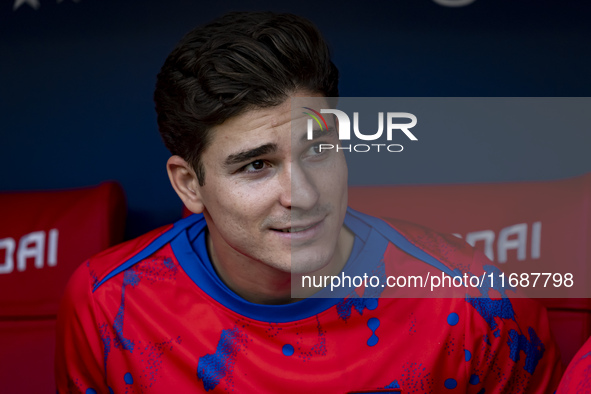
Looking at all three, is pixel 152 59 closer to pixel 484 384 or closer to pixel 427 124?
pixel 427 124

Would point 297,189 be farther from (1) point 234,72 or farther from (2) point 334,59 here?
(2) point 334,59

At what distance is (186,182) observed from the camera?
49.4 inches

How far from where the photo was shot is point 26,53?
182 centimetres

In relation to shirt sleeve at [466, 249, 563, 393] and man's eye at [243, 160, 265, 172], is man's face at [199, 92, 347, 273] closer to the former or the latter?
man's eye at [243, 160, 265, 172]

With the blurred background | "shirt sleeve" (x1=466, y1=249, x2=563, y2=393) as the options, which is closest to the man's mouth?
"shirt sleeve" (x1=466, y1=249, x2=563, y2=393)

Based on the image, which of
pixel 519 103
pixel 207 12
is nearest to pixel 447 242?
pixel 519 103

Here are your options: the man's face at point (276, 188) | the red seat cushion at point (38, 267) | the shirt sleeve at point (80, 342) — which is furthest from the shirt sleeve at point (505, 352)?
the red seat cushion at point (38, 267)

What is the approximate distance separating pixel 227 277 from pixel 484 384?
0.55 meters

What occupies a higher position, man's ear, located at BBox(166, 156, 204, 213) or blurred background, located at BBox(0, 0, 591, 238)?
blurred background, located at BBox(0, 0, 591, 238)

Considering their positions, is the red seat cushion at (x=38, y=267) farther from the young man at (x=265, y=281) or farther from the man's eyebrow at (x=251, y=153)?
the man's eyebrow at (x=251, y=153)

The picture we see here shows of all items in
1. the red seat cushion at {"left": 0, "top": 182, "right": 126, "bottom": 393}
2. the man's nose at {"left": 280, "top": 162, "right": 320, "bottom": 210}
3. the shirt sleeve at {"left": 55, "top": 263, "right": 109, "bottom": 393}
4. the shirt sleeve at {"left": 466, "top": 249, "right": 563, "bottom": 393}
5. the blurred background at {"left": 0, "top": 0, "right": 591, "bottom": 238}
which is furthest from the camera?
the blurred background at {"left": 0, "top": 0, "right": 591, "bottom": 238}

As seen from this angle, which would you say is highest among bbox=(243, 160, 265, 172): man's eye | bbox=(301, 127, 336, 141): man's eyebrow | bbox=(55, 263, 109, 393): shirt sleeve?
bbox=(301, 127, 336, 141): man's eyebrow

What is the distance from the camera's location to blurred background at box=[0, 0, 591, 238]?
1750mm

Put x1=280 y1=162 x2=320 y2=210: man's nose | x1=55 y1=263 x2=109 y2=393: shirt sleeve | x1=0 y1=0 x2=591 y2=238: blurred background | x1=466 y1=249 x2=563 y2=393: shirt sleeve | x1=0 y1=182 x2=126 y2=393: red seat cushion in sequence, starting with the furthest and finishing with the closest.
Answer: x1=0 y1=0 x2=591 y2=238: blurred background < x1=0 y1=182 x2=126 y2=393: red seat cushion < x1=55 y1=263 x2=109 y2=393: shirt sleeve < x1=466 y1=249 x2=563 y2=393: shirt sleeve < x1=280 y1=162 x2=320 y2=210: man's nose
